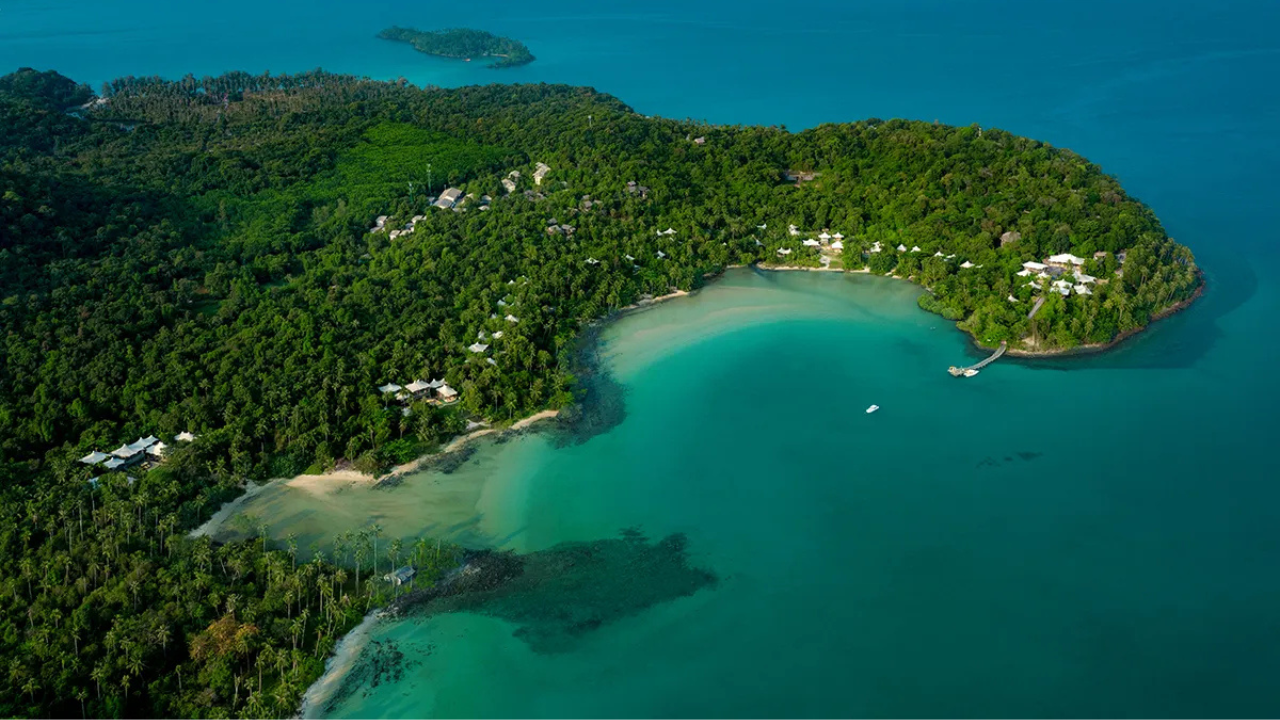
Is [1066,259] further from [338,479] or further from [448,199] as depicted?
[338,479]

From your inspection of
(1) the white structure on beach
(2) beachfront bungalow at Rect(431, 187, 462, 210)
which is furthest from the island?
(1) the white structure on beach

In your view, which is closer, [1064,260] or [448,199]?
[1064,260]

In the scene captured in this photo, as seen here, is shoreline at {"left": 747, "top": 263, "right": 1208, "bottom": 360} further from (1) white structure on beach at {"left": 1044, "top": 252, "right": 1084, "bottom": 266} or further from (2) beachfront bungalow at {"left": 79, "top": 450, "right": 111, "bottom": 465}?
(2) beachfront bungalow at {"left": 79, "top": 450, "right": 111, "bottom": 465}

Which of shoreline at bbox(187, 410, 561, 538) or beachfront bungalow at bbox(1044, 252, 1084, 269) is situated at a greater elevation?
beachfront bungalow at bbox(1044, 252, 1084, 269)

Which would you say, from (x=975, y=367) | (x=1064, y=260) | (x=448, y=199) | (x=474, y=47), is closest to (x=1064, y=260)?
(x=1064, y=260)

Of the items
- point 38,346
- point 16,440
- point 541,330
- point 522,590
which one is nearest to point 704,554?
point 522,590

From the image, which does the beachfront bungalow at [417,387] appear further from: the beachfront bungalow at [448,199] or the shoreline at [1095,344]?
the beachfront bungalow at [448,199]
